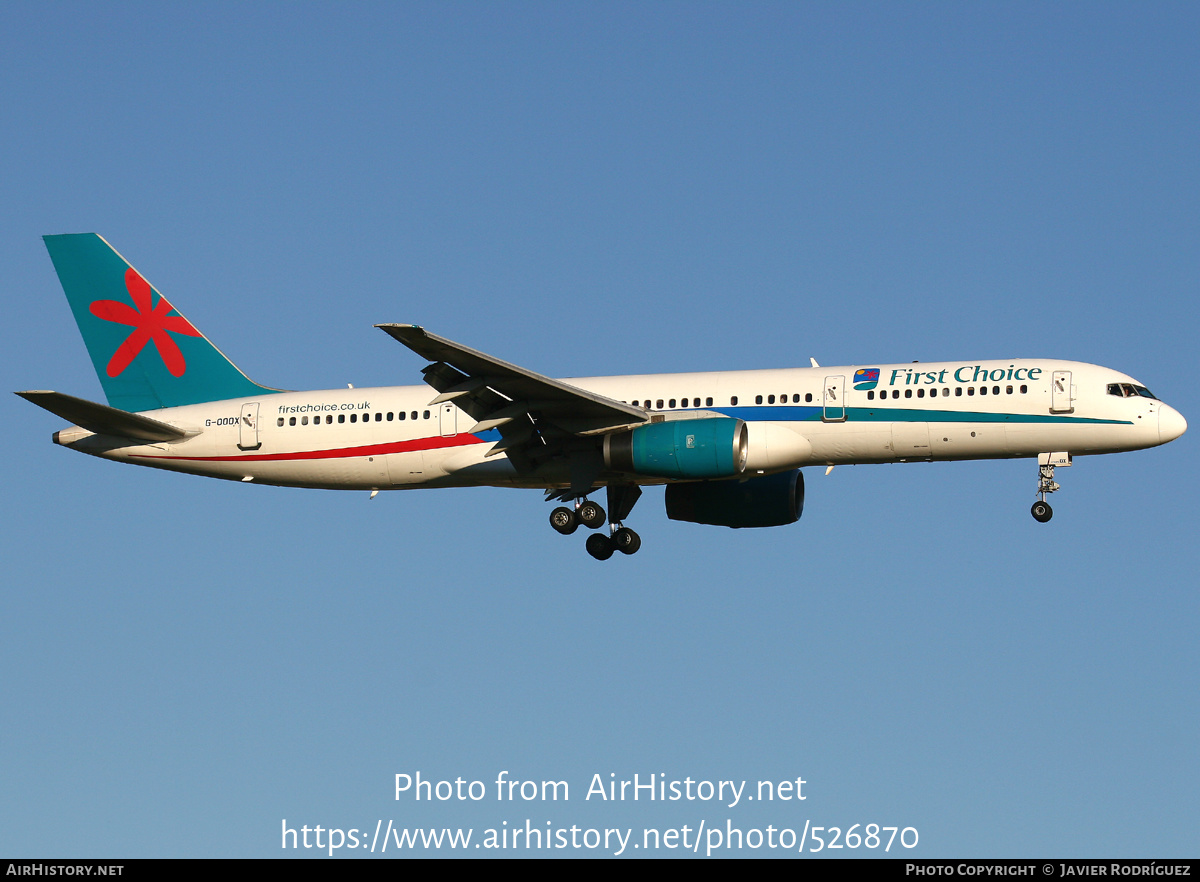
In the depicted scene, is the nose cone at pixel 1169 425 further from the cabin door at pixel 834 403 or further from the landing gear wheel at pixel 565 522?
the landing gear wheel at pixel 565 522

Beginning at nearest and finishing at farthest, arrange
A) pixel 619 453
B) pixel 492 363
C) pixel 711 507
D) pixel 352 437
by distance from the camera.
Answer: pixel 492 363 → pixel 619 453 → pixel 352 437 → pixel 711 507

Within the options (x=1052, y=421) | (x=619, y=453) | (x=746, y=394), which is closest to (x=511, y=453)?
(x=619, y=453)

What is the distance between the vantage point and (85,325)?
42250mm

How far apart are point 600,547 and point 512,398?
5.89 metres

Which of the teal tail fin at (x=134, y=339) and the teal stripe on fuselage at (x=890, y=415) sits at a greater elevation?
the teal tail fin at (x=134, y=339)

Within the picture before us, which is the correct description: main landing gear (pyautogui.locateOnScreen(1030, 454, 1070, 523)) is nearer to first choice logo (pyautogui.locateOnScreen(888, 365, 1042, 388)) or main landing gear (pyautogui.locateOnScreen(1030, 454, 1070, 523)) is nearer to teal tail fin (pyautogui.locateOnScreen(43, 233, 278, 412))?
first choice logo (pyautogui.locateOnScreen(888, 365, 1042, 388))

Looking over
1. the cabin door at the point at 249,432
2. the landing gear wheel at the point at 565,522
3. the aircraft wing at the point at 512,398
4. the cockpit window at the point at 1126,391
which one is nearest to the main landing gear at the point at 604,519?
the landing gear wheel at the point at 565,522

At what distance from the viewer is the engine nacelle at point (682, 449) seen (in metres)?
35.3

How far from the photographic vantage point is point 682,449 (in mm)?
35531

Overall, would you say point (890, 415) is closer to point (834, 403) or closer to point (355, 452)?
point (834, 403)

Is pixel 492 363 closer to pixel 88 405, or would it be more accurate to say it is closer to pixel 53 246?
pixel 88 405

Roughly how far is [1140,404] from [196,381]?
2502 cm

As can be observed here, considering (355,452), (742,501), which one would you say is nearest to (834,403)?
(742,501)

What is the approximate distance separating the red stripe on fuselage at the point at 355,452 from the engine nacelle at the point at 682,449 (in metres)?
4.55
